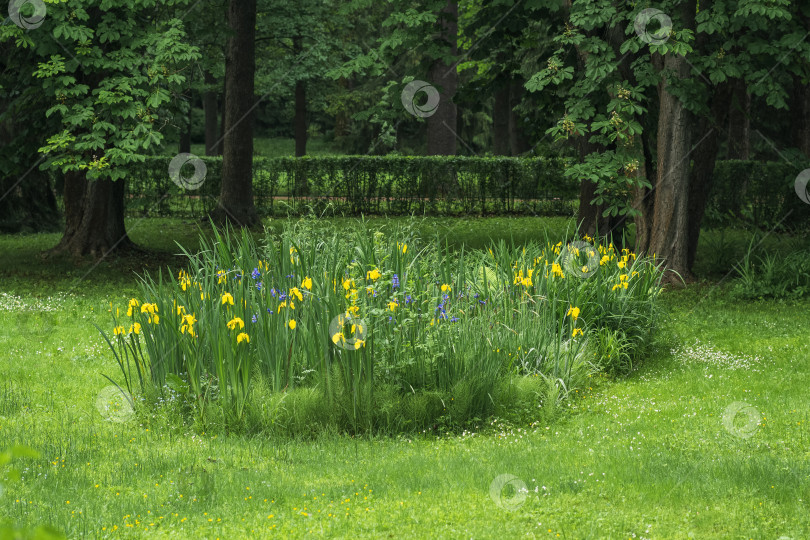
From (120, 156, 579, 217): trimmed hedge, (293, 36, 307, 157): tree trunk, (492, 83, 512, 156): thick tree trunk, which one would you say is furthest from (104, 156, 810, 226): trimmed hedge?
(293, 36, 307, 157): tree trunk

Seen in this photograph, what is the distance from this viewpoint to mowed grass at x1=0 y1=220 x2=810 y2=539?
183 inches

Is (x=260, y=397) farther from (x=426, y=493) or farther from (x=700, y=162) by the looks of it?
→ (x=700, y=162)

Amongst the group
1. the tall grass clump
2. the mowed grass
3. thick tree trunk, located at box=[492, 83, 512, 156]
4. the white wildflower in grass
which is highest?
thick tree trunk, located at box=[492, 83, 512, 156]

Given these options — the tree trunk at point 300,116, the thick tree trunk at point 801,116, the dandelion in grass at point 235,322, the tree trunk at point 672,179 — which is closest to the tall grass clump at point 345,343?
the dandelion in grass at point 235,322

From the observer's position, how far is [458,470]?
534cm

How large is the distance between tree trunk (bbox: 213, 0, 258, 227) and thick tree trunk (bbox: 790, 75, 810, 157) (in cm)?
1303

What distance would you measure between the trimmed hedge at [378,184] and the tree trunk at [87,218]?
7.67 metres

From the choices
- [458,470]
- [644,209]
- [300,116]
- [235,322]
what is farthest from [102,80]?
[300,116]

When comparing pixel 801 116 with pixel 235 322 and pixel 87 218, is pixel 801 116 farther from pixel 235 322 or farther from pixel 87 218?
pixel 235 322

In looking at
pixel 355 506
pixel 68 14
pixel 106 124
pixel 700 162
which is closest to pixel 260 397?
pixel 355 506

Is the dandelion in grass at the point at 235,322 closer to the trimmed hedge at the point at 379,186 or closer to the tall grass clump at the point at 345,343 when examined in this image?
the tall grass clump at the point at 345,343

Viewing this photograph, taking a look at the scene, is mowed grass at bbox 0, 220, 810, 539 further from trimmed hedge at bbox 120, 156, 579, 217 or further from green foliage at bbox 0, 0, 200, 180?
trimmed hedge at bbox 120, 156, 579, 217

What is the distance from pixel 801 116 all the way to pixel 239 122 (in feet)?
44.9

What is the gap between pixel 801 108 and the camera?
2158 centimetres
